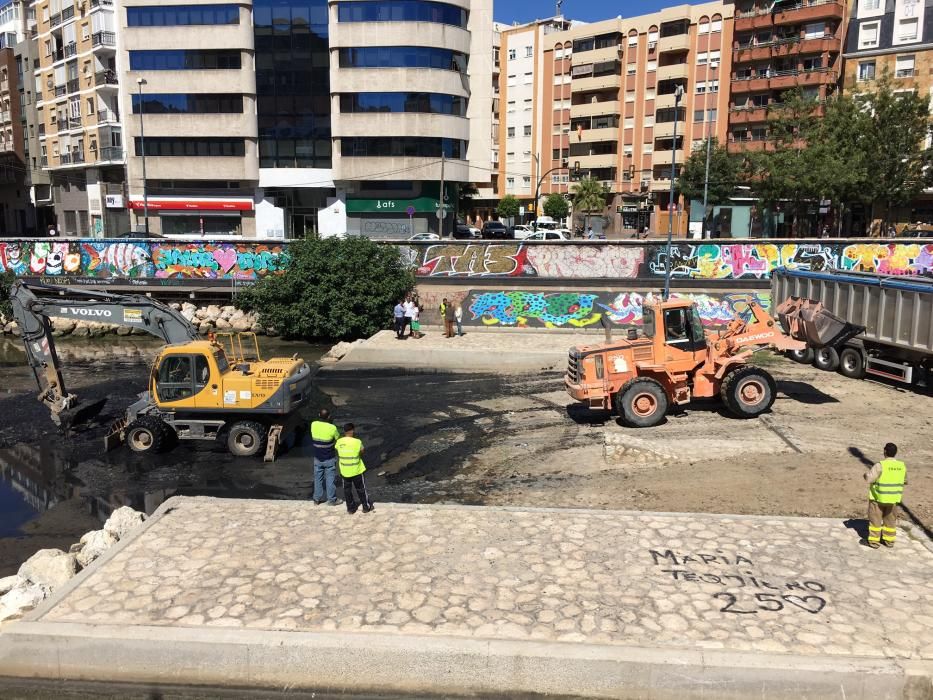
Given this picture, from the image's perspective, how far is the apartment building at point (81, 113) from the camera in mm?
63062

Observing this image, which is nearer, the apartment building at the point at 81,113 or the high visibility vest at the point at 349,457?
the high visibility vest at the point at 349,457

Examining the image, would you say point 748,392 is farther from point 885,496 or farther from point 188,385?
point 188,385

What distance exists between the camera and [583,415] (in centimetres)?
1961

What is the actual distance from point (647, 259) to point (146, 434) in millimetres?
23689

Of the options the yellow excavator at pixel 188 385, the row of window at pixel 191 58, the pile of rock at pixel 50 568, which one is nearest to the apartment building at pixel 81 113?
the row of window at pixel 191 58

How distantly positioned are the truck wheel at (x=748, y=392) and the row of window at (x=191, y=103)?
52704 millimetres

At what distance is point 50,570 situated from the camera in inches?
415

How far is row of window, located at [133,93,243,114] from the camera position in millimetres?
60375

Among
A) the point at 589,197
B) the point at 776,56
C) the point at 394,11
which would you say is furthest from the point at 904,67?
the point at 394,11

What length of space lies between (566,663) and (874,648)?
11.3 ft

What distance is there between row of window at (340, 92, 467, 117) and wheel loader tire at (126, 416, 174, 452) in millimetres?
45871

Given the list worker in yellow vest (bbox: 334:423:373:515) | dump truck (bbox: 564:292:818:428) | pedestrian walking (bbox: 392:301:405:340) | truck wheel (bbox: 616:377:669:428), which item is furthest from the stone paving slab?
pedestrian walking (bbox: 392:301:405:340)

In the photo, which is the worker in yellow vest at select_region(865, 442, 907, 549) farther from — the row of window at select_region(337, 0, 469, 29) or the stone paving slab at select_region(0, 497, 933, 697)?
the row of window at select_region(337, 0, 469, 29)

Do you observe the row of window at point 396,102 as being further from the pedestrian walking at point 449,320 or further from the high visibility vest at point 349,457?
the high visibility vest at point 349,457
